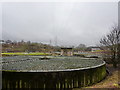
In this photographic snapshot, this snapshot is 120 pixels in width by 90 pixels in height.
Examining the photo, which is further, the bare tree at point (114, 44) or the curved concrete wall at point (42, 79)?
the bare tree at point (114, 44)

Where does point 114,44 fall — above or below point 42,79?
above

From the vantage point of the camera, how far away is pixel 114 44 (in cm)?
1280

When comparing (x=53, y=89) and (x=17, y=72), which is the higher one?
(x=17, y=72)

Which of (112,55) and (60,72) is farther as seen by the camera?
(112,55)

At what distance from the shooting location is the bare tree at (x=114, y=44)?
Answer: 40.9 ft

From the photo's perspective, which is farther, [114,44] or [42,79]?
[114,44]

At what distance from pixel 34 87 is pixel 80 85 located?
10.1 feet

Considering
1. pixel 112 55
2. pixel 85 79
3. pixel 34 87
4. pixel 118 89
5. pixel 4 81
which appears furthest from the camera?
pixel 112 55

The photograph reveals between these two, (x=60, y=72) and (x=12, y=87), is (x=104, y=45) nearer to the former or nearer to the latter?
(x=60, y=72)

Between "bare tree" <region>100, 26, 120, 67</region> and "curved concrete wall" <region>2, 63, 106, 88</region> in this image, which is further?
"bare tree" <region>100, 26, 120, 67</region>

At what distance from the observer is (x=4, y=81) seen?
6.19 meters

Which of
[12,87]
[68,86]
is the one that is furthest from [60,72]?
[12,87]

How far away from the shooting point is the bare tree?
12462 millimetres

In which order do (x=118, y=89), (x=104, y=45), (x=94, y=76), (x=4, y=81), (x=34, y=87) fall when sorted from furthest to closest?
Result: (x=104, y=45) < (x=94, y=76) < (x=4, y=81) < (x=34, y=87) < (x=118, y=89)
